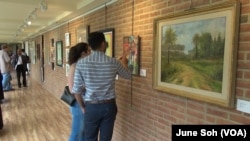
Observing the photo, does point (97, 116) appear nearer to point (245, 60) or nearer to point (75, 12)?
point (245, 60)

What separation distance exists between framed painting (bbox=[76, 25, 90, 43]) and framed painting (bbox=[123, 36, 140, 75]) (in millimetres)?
1730

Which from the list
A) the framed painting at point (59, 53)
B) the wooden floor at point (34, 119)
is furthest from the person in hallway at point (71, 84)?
the framed painting at point (59, 53)

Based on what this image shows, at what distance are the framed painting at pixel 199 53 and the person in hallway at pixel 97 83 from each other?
0.49 m

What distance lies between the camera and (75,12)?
495cm

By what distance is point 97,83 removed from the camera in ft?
7.36

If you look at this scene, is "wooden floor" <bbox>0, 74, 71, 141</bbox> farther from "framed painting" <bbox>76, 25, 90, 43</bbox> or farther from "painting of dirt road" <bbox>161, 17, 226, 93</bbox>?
"painting of dirt road" <bbox>161, 17, 226, 93</bbox>

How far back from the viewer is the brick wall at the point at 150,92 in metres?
1.59

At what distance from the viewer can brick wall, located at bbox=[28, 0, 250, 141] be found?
159 cm

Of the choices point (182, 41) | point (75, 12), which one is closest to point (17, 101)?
point (75, 12)

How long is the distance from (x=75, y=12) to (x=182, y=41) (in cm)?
340

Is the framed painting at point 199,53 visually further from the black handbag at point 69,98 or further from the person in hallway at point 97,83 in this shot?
the black handbag at point 69,98

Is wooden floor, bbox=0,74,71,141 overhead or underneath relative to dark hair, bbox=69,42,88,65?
underneath

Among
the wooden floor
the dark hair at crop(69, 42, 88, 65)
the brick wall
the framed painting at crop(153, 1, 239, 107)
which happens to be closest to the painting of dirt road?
the framed painting at crop(153, 1, 239, 107)

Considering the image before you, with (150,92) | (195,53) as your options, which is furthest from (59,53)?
(195,53)
